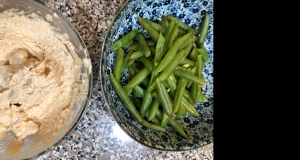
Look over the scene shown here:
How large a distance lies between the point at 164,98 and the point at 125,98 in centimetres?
15

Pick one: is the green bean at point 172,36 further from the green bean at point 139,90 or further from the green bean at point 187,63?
the green bean at point 139,90

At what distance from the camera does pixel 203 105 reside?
163 centimetres

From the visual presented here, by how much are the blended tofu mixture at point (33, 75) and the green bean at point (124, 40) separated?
16 centimetres

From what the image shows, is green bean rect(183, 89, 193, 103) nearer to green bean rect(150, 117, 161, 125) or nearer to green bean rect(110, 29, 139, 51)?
green bean rect(150, 117, 161, 125)

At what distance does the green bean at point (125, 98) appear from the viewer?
1.42 m

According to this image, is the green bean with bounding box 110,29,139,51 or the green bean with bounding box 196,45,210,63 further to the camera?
the green bean with bounding box 196,45,210,63

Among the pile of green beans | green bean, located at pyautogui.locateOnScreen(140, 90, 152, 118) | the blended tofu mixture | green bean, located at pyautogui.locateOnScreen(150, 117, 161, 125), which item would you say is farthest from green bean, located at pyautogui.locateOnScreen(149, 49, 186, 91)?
the blended tofu mixture

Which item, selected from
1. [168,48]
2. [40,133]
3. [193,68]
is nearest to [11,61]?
[40,133]

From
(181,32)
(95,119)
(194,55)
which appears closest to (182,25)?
(181,32)

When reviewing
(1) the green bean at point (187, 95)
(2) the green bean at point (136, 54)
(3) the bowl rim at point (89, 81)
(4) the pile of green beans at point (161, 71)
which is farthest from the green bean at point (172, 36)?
(3) the bowl rim at point (89, 81)

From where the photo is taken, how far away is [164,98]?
143 centimetres

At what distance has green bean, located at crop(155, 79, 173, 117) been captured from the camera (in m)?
1.41
